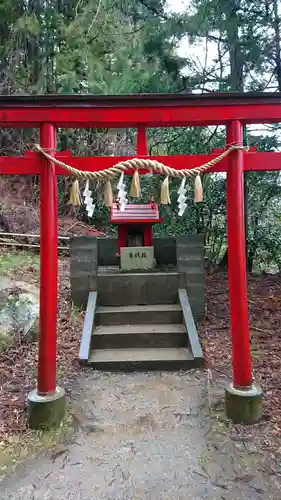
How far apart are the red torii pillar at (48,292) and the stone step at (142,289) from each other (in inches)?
79.7

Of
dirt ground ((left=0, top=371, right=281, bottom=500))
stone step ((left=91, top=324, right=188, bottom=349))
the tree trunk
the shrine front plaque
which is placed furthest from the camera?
the shrine front plaque

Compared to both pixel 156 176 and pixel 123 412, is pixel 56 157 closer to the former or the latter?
pixel 123 412

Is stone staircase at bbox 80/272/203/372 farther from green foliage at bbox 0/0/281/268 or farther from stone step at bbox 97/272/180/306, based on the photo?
green foliage at bbox 0/0/281/268

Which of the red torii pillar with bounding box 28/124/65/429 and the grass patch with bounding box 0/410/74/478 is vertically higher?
the red torii pillar with bounding box 28/124/65/429

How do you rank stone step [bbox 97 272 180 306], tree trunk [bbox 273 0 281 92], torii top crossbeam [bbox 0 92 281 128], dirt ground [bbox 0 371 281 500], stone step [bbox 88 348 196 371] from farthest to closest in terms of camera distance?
tree trunk [bbox 273 0 281 92]
stone step [bbox 97 272 180 306]
stone step [bbox 88 348 196 371]
torii top crossbeam [bbox 0 92 281 128]
dirt ground [bbox 0 371 281 500]

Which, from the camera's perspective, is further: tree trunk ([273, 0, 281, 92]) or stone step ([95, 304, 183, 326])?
tree trunk ([273, 0, 281, 92])

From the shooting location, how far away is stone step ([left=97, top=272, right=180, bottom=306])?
16.5 ft

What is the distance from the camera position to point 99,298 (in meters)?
5.07

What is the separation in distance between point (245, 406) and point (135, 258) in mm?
2802

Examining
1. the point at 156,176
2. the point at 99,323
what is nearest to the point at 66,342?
the point at 99,323

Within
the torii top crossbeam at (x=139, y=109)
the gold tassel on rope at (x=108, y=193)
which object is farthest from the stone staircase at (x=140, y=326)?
the torii top crossbeam at (x=139, y=109)

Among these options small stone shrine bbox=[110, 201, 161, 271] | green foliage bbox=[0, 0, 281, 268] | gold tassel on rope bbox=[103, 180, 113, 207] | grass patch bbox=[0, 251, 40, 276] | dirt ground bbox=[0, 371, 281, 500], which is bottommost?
dirt ground bbox=[0, 371, 281, 500]

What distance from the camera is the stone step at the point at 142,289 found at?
16.5ft

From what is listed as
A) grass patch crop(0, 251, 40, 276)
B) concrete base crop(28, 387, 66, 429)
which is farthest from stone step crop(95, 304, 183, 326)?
grass patch crop(0, 251, 40, 276)
